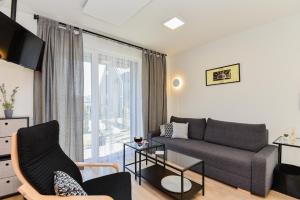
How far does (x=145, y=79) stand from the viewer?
3572 millimetres

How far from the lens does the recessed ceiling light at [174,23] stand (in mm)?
2447

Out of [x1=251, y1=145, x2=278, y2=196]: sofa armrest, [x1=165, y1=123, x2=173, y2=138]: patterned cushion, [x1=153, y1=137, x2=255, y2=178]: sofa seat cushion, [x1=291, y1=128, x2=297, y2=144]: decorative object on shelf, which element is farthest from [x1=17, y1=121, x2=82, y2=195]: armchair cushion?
[x1=291, y1=128, x2=297, y2=144]: decorative object on shelf

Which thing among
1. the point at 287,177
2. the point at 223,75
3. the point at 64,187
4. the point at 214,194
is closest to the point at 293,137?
the point at 287,177

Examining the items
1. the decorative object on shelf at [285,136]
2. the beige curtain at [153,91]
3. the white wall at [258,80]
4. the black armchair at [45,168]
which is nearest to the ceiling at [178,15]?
the white wall at [258,80]

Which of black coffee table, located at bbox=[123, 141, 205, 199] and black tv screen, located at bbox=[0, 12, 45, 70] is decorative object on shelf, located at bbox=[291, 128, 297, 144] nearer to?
black coffee table, located at bbox=[123, 141, 205, 199]

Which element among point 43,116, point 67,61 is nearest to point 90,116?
point 43,116

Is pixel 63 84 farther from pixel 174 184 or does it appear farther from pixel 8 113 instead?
pixel 174 184

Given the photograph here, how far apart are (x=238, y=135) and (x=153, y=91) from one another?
6.34ft

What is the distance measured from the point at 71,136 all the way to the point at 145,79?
73.5 inches

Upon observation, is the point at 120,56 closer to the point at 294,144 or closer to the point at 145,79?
Answer: the point at 145,79

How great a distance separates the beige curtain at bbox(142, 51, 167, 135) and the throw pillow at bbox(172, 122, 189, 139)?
52 centimetres

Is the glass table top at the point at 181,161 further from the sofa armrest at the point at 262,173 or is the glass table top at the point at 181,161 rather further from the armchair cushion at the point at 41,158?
the armchair cushion at the point at 41,158

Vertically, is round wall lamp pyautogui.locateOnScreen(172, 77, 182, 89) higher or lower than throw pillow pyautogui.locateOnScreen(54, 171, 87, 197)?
higher

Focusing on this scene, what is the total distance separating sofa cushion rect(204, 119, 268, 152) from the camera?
95.7 inches
